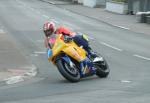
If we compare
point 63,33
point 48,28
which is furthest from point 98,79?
point 48,28

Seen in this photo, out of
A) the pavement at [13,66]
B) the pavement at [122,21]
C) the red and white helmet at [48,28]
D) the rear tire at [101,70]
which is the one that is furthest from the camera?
the pavement at [122,21]

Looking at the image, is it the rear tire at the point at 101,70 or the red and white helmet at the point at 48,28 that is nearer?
the red and white helmet at the point at 48,28

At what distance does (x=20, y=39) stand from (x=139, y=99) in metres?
15.5

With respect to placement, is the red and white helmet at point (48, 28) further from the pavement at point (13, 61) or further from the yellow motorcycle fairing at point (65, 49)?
the pavement at point (13, 61)

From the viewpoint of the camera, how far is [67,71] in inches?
515

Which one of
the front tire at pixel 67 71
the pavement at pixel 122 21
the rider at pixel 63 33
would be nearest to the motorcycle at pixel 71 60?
the front tire at pixel 67 71

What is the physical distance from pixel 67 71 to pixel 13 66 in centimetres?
335

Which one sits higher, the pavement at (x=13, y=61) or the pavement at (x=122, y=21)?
the pavement at (x=13, y=61)

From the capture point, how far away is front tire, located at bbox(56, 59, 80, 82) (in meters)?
13.0

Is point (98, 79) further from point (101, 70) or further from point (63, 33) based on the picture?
point (63, 33)

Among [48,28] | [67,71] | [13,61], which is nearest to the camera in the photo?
[67,71]

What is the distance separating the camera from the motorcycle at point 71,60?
13.1 metres

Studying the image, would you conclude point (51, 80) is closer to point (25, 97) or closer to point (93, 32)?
point (25, 97)

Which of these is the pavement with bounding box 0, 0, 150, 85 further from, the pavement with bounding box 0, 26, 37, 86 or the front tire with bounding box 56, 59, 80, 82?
the front tire with bounding box 56, 59, 80, 82
